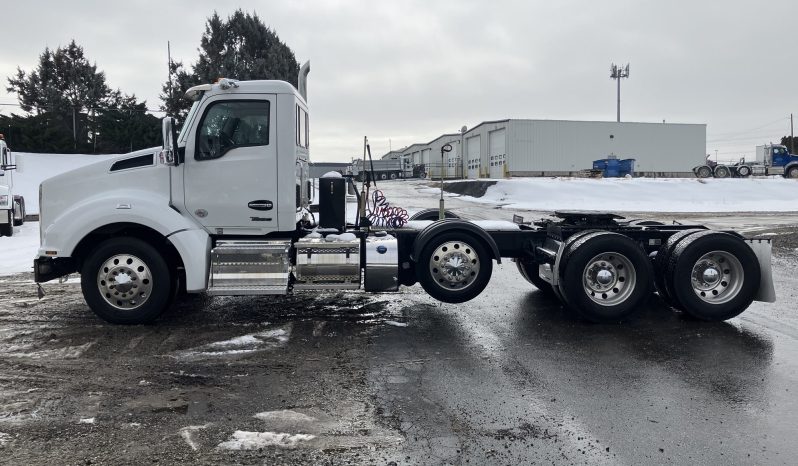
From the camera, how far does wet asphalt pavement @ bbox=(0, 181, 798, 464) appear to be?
399 centimetres

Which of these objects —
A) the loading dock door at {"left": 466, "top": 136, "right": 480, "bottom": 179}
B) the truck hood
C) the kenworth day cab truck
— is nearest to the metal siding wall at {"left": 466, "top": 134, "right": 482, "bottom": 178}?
the loading dock door at {"left": 466, "top": 136, "right": 480, "bottom": 179}

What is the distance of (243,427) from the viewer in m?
4.30

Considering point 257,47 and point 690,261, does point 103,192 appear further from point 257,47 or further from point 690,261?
point 257,47

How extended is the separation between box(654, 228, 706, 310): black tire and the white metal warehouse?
1820 inches

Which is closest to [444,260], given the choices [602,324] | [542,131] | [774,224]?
[602,324]

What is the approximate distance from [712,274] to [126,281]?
6.95 meters

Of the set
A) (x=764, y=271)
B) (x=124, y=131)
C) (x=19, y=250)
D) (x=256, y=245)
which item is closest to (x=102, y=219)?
(x=256, y=245)

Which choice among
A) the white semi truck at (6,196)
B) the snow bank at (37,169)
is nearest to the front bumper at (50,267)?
the white semi truck at (6,196)

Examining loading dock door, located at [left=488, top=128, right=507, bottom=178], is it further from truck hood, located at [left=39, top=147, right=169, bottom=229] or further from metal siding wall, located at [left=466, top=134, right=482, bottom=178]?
truck hood, located at [left=39, top=147, right=169, bottom=229]

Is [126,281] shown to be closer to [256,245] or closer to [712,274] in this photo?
[256,245]

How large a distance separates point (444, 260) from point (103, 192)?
4100 millimetres

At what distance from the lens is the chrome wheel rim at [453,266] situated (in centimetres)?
748

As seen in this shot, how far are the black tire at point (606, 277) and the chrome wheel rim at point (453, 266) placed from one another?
1095mm

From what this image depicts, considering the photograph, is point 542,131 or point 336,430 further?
point 542,131
